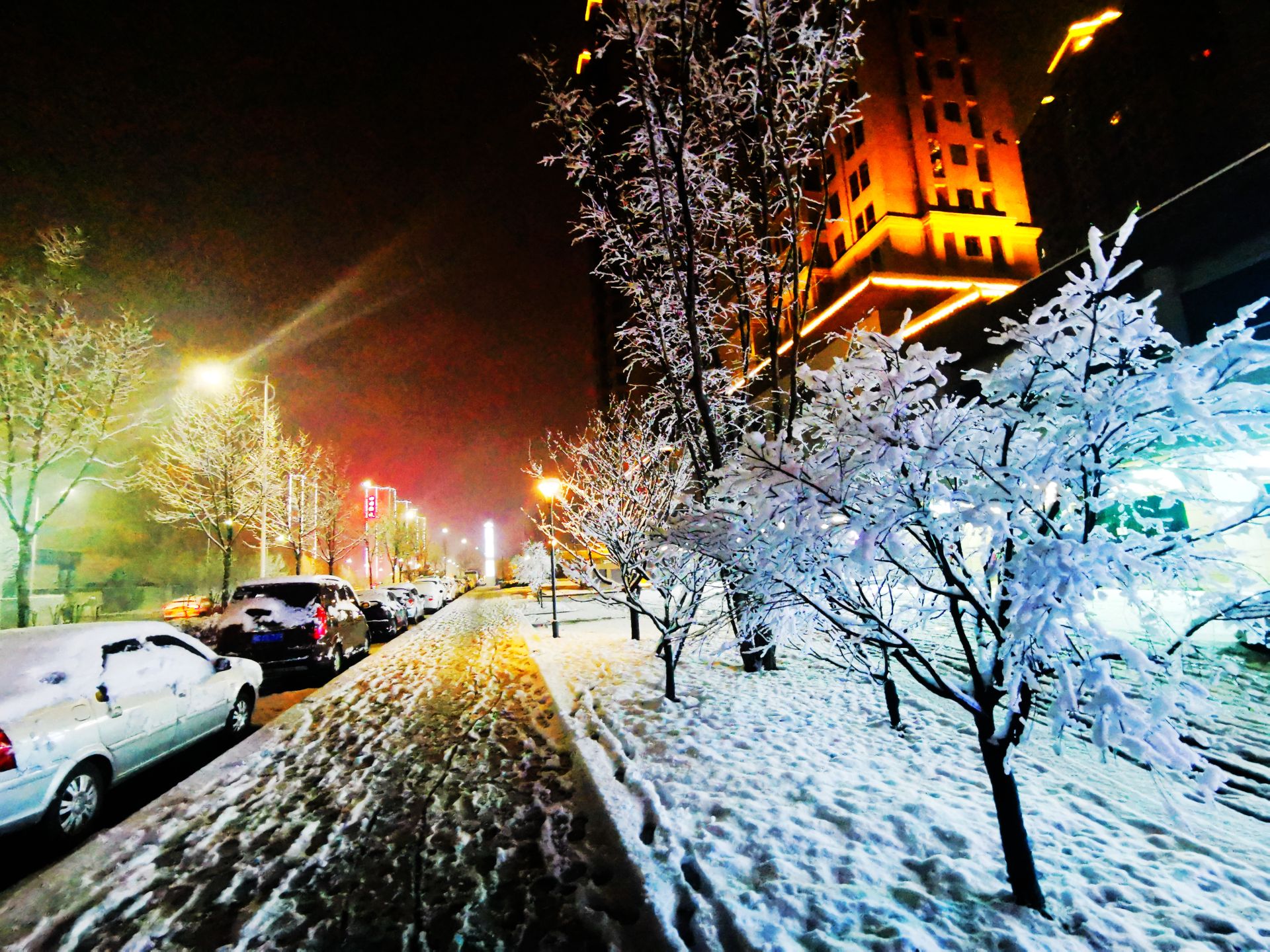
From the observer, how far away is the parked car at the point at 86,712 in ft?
13.0

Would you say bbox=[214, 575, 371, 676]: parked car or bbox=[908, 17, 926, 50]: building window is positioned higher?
bbox=[908, 17, 926, 50]: building window

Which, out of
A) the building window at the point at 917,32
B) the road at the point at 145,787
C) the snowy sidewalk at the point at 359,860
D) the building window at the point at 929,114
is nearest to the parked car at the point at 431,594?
the road at the point at 145,787

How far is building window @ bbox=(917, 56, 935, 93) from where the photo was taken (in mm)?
42906

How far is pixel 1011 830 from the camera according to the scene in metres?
3.05

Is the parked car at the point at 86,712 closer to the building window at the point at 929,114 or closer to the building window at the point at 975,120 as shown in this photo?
the building window at the point at 929,114

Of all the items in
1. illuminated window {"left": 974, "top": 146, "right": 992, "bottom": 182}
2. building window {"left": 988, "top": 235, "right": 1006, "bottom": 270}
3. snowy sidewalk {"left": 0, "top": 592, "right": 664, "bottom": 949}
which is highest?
illuminated window {"left": 974, "top": 146, "right": 992, "bottom": 182}

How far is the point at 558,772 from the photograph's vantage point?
556 centimetres

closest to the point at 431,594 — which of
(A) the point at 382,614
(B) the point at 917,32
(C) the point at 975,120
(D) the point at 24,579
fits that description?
(A) the point at 382,614

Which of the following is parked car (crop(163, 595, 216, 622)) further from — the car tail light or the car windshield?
the car tail light

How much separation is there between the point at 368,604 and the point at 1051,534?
61.1ft

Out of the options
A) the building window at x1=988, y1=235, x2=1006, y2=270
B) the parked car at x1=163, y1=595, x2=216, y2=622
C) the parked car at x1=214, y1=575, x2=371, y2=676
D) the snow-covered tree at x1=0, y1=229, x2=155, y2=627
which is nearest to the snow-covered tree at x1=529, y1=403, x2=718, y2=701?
the parked car at x1=214, y1=575, x2=371, y2=676

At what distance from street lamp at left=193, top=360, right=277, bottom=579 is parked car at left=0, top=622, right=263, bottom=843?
1417 centimetres

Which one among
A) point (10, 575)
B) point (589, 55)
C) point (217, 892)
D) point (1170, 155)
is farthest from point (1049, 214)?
point (10, 575)

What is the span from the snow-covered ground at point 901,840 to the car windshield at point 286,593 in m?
6.58
